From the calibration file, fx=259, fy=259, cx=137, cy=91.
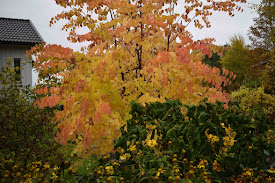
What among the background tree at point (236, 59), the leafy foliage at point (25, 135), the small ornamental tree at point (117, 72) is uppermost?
the background tree at point (236, 59)

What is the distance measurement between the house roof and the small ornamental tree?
12378mm

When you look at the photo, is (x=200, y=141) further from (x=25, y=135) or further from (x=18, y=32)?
(x=18, y=32)

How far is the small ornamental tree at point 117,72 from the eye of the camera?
4098mm

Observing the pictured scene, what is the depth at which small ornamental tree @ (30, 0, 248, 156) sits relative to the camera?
4098 millimetres

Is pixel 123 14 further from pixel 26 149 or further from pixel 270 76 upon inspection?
pixel 270 76

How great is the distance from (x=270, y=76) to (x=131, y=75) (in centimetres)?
1134

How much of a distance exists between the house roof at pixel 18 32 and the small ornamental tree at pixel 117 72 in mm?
12378

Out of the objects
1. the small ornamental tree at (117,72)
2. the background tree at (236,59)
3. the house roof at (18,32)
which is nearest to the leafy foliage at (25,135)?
the small ornamental tree at (117,72)

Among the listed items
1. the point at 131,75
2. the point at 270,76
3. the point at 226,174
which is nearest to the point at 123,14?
the point at 131,75

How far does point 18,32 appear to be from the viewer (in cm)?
1781

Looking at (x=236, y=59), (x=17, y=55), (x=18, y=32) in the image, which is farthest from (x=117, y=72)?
(x=236, y=59)

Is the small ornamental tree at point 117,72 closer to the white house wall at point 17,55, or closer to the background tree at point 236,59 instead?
the white house wall at point 17,55

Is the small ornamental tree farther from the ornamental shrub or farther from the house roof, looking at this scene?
the house roof

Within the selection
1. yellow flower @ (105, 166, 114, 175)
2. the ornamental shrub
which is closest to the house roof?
the ornamental shrub
